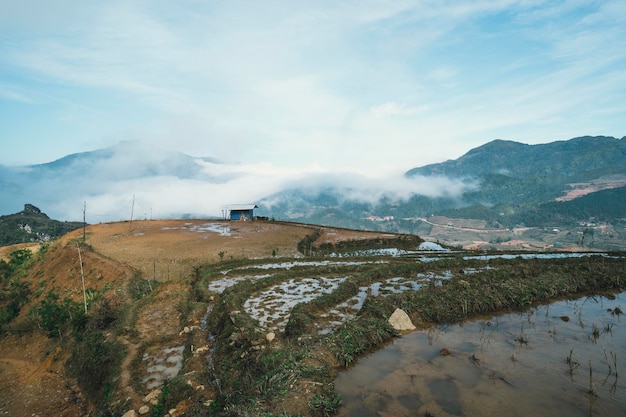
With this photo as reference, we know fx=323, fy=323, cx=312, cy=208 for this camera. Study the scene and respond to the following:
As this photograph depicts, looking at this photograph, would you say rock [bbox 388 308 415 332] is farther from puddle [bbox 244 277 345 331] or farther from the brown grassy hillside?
the brown grassy hillside

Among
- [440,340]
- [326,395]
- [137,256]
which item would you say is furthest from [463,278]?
[137,256]

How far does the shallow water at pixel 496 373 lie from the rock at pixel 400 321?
46cm

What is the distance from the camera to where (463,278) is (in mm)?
20547

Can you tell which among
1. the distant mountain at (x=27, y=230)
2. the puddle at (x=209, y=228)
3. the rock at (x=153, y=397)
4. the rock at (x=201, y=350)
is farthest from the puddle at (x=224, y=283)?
the distant mountain at (x=27, y=230)

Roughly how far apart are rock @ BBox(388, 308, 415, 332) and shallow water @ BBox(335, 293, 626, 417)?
46cm

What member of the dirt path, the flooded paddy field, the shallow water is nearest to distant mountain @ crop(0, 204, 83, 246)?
the dirt path

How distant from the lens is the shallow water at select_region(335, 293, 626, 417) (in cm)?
810

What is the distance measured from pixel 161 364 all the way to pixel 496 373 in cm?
1211

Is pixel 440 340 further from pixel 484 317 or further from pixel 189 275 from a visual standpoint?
pixel 189 275

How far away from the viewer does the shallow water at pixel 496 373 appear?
810cm

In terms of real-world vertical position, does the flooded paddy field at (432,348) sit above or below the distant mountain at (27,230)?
below

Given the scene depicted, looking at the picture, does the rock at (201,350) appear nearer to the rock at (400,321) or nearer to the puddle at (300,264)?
the rock at (400,321)

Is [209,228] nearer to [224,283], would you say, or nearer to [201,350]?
[224,283]

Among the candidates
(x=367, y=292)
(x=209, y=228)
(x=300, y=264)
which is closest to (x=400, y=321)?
(x=367, y=292)
